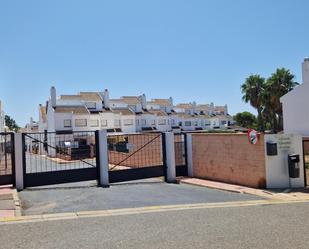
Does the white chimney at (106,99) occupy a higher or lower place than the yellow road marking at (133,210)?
higher

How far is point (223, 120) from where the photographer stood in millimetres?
95375

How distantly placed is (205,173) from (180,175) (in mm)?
1337

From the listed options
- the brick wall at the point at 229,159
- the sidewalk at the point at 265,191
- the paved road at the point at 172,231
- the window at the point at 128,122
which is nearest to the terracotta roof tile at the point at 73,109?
the window at the point at 128,122

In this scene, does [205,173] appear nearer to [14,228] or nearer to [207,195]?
[207,195]

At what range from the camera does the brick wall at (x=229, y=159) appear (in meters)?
13.7

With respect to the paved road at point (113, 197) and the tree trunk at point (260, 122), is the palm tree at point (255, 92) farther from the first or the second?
the paved road at point (113, 197)

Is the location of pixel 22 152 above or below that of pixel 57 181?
above

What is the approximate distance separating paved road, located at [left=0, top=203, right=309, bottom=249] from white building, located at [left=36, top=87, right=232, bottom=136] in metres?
49.3

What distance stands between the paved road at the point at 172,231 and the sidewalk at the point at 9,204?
1.21 metres

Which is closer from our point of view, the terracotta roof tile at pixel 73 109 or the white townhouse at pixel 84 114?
the white townhouse at pixel 84 114

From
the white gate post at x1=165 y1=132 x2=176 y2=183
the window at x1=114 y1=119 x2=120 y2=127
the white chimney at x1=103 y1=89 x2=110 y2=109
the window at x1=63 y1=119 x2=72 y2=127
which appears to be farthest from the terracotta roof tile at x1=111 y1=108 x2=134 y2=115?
the white gate post at x1=165 y1=132 x2=176 y2=183

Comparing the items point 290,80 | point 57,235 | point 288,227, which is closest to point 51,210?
point 57,235

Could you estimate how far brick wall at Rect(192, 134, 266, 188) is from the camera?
45.1 ft

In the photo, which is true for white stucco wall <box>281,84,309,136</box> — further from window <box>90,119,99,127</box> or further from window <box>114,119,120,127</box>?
window <box>114,119,120,127</box>
